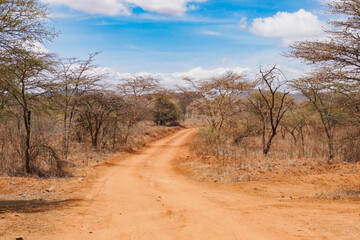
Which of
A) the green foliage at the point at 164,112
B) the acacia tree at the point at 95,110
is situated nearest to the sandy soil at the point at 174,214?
the acacia tree at the point at 95,110

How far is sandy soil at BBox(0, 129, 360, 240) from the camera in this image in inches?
213

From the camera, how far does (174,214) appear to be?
6867 millimetres

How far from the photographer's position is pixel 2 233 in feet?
15.9

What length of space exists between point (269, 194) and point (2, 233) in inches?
287

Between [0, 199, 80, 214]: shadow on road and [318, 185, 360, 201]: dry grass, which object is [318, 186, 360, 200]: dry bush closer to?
[318, 185, 360, 201]: dry grass

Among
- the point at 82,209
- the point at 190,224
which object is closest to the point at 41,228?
the point at 82,209

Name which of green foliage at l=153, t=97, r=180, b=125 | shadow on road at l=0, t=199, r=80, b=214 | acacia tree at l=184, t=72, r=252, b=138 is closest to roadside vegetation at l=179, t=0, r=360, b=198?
acacia tree at l=184, t=72, r=252, b=138

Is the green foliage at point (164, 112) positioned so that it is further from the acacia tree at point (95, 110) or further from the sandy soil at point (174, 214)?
the sandy soil at point (174, 214)

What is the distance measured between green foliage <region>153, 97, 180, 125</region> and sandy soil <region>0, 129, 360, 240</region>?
105 feet

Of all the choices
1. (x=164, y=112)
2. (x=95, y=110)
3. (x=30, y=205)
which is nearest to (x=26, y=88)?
(x=30, y=205)

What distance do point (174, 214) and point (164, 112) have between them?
1420 inches

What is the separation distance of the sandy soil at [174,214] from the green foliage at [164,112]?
105ft

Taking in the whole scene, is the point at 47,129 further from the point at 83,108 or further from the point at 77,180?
the point at 83,108

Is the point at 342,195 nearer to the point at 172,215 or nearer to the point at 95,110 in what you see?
the point at 172,215
